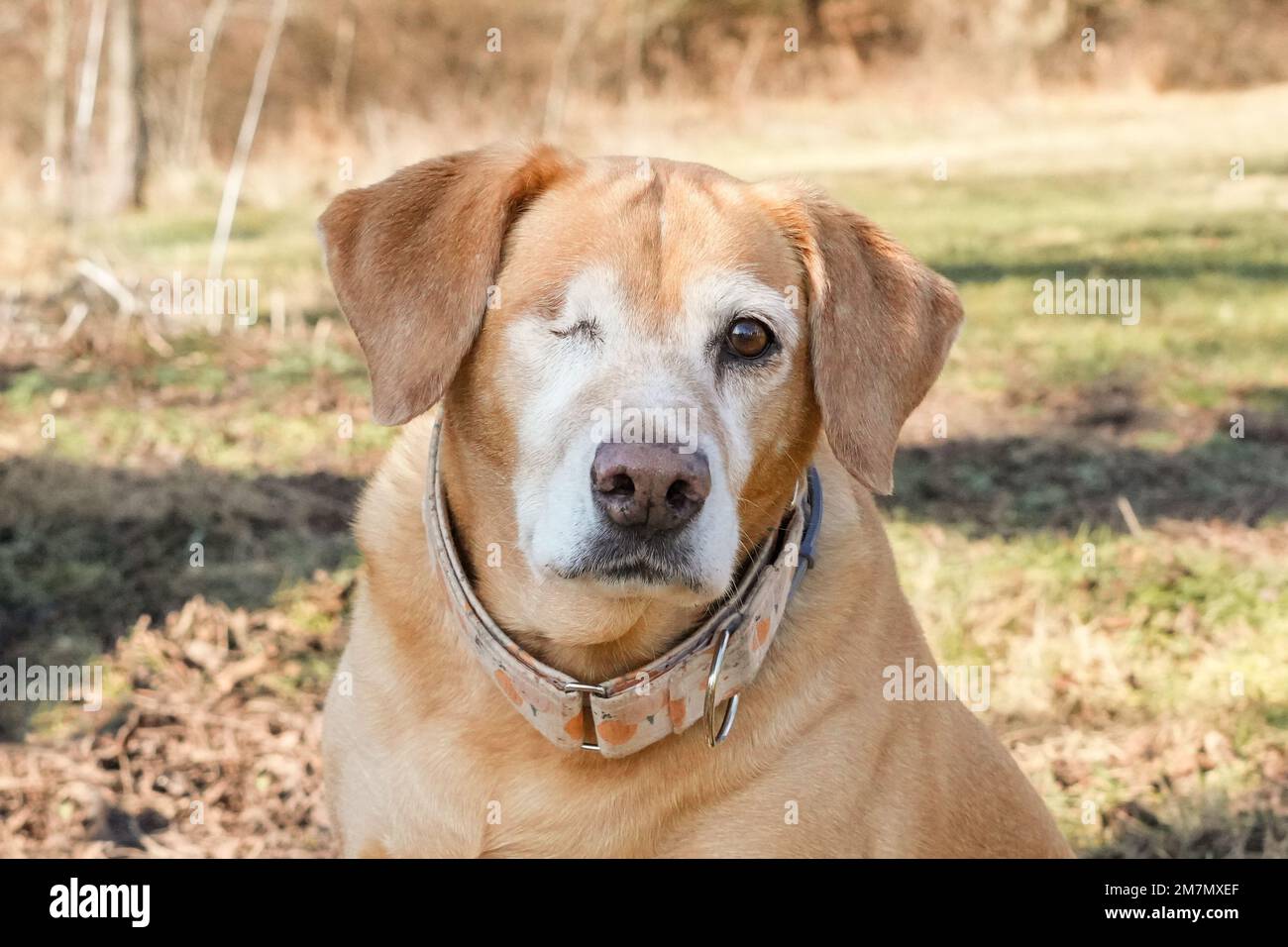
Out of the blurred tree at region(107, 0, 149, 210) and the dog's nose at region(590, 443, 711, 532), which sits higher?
the blurred tree at region(107, 0, 149, 210)

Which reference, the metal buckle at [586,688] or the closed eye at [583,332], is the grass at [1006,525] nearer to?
the metal buckle at [586,688]

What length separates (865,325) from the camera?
280 centimetres

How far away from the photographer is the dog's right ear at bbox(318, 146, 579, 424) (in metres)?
2.61

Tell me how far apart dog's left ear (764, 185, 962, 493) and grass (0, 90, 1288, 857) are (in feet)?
5.04

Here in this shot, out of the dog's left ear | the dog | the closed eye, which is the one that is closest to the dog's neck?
the dog

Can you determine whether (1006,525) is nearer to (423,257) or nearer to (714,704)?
(714,704)

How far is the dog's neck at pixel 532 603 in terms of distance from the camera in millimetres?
2631

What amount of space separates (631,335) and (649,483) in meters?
0.39

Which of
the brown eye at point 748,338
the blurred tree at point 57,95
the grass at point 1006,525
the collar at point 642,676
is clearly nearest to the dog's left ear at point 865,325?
the brown eye at point 748,338

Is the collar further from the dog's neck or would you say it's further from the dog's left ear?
the dog's left ear

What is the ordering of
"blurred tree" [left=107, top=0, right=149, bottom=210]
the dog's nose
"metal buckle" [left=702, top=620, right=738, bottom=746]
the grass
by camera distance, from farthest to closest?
"blurred tree" [left=107, top=0, right=149, bottom=210], the grass, "metal buckle" [left=702, top=620, right=738, bottom=746], the dog's nose

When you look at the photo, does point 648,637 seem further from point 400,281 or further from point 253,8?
point 253,8

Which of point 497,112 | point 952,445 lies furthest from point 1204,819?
point 497,112

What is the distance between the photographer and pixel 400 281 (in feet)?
8.79
